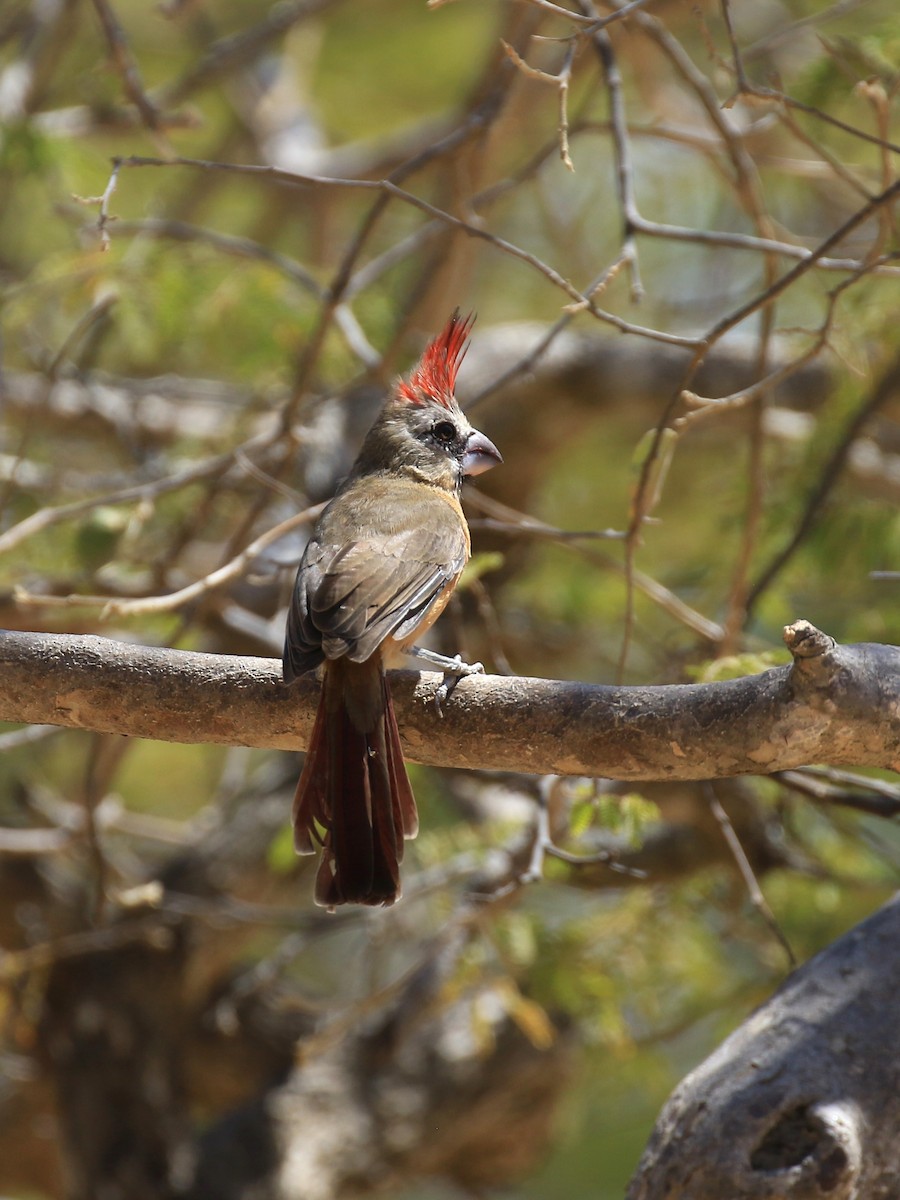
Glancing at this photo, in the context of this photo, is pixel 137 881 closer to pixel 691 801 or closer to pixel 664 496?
pixel 691 801

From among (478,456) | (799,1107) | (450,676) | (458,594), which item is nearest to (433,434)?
(478,456)

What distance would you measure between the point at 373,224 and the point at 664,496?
110 inches

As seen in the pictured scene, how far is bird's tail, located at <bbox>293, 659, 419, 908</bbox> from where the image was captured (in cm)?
240

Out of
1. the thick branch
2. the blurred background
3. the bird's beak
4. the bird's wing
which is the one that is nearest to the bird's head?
the bird's beak

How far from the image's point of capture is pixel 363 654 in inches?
93.0

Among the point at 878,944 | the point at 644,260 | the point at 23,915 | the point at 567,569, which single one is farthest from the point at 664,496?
A: the point at 878,944

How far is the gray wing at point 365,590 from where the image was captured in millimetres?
2410

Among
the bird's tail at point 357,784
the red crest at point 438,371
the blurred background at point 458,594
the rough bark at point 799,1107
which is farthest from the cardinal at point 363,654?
the rough bark at point 799,1107

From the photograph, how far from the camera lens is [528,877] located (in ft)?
9.24

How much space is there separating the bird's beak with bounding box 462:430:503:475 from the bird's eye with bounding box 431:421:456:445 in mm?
48

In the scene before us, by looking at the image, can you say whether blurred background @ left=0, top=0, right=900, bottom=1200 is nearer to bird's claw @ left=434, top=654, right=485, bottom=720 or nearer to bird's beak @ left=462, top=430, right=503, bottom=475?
bird's beak @ left=462, top=430, right=503, bottom=475

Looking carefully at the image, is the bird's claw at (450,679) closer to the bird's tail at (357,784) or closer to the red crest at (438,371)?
the bird's tail at (357,784)

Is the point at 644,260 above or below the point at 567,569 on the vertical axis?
above

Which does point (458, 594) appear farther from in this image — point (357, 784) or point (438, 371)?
point (357, 784)
